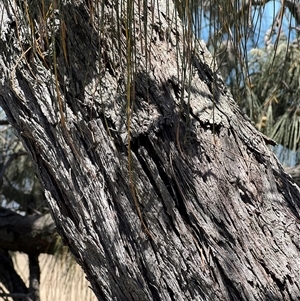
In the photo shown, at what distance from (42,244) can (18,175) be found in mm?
569

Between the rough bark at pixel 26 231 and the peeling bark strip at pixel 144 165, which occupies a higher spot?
the rough bark at pixel 26 231

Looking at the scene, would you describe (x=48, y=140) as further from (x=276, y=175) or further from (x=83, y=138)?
(x=276, y=175)

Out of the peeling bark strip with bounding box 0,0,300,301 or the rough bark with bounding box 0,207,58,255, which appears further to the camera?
the rough bark with bounding box 0,207,58,255

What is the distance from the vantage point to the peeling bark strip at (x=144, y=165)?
0.88m

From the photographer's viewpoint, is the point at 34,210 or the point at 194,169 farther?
the point at 34,210

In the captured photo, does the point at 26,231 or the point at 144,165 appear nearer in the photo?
the point at 144,165

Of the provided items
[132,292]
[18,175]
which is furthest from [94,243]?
[18,175]

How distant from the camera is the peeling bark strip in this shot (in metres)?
0.88

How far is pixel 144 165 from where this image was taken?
911 millimetres

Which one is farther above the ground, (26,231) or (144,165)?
(26,231)

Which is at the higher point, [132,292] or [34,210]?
[34,210]

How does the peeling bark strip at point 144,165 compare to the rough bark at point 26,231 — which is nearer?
the peeling bark strip at point 144,165

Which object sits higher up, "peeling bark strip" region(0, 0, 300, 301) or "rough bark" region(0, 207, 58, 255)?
"rough bark" region(0, 207, 58, 255)

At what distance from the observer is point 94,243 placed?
36.1 inches
